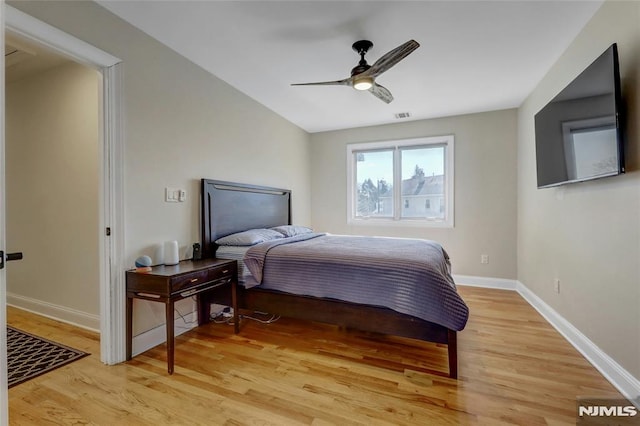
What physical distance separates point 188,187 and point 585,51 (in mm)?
3510

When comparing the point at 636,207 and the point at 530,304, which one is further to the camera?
the point at 530,304

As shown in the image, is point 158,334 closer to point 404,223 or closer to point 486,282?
point 404,223

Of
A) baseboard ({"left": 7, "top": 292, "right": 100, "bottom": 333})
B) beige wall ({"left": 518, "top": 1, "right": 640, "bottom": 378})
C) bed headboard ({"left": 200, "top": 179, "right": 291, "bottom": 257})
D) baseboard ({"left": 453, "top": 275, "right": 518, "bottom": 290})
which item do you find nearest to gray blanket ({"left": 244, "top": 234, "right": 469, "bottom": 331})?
bed headboard ({"left": 200, "top": 179, "right": 291, "bottom": 257})

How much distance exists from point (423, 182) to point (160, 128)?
368cm

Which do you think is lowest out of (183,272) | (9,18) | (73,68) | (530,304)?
(530,304)

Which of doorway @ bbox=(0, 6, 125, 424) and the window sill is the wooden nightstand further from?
the window sill

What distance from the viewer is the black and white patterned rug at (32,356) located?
193cm

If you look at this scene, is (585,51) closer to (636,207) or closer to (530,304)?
(636,207)

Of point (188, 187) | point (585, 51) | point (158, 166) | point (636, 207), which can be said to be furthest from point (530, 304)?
point (158, 166)

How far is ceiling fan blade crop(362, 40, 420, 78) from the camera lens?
194cm

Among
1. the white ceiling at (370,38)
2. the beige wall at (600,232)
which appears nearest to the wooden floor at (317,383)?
the beige wall at (600,232)

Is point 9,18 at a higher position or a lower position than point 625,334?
higher

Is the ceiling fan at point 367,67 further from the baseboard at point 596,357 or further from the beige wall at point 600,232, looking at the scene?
the baseboard at point 596,357

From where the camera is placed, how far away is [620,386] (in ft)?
5.73
